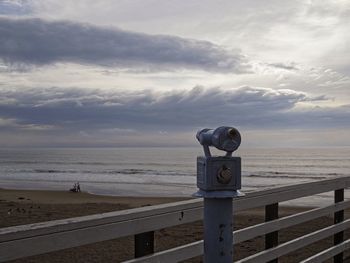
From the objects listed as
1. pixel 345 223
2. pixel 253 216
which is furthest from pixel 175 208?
pixel 253 216

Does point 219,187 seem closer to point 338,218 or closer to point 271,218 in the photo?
point 271,218

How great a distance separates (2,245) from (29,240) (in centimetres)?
13

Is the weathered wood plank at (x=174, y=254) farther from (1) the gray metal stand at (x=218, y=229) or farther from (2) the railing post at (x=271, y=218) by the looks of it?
Result: (2) the railing post at (x=271, y=218)

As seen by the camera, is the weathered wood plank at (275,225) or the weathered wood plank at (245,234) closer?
the weathered wood plank at (245,234)

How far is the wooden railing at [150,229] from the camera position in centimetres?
208

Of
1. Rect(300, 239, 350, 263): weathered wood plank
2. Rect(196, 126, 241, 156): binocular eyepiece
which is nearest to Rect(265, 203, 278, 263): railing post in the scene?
Rect(300, 239, 350, 263): weathered wood plank

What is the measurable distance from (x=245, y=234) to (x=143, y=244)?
1144 millimetres

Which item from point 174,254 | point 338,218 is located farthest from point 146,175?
point 174,254

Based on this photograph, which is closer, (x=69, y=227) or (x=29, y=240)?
(x=29, y=240)

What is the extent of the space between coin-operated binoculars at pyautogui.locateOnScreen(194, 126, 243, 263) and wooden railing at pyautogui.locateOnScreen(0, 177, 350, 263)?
1.19 ft

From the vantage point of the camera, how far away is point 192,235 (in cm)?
1177

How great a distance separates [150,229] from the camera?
2752 mm

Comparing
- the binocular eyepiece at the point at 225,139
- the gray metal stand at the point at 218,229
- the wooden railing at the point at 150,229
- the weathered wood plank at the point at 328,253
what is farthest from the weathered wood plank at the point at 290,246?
the binocular eyepiece at the point at 225,139

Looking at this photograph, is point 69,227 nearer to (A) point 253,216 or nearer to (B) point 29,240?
(B) point 29,240
